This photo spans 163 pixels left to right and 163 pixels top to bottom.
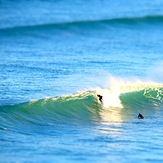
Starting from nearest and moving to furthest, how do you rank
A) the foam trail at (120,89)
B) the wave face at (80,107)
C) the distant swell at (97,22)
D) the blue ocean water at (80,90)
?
the blue ocean water at (80,90)
the wave face at (80,107)
the foam trail at (120,89)
the distant swell at (97,22)

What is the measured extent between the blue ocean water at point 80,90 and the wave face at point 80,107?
3cm

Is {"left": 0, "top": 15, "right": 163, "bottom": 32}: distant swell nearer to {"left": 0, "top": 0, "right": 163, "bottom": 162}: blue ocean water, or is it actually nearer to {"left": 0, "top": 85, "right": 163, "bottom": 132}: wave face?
{"left": 0, "top": 0, "right": 163, "bottom": 162}: blue ocean water

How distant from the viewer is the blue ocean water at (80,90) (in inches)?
821

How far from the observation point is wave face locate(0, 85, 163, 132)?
24058 millimetres

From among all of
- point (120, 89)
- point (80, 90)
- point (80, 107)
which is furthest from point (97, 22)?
point (80, 107)

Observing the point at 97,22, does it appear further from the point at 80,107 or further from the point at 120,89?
A: the point at 80,107

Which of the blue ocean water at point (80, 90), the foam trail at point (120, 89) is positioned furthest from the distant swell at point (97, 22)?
the foam trail at point (120, 89)

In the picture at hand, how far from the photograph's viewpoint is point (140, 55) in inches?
1406

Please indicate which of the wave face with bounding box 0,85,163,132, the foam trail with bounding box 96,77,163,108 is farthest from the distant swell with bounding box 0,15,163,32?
the wave face with bounding box 0,85,163,132

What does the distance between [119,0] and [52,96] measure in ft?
95.8

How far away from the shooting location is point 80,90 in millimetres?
27328

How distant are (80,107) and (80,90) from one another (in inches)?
Result: 60.1

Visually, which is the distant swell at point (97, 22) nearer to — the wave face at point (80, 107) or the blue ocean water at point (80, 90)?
the blue ocean water at point (80, 90)

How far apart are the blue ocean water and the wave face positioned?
0.03m
